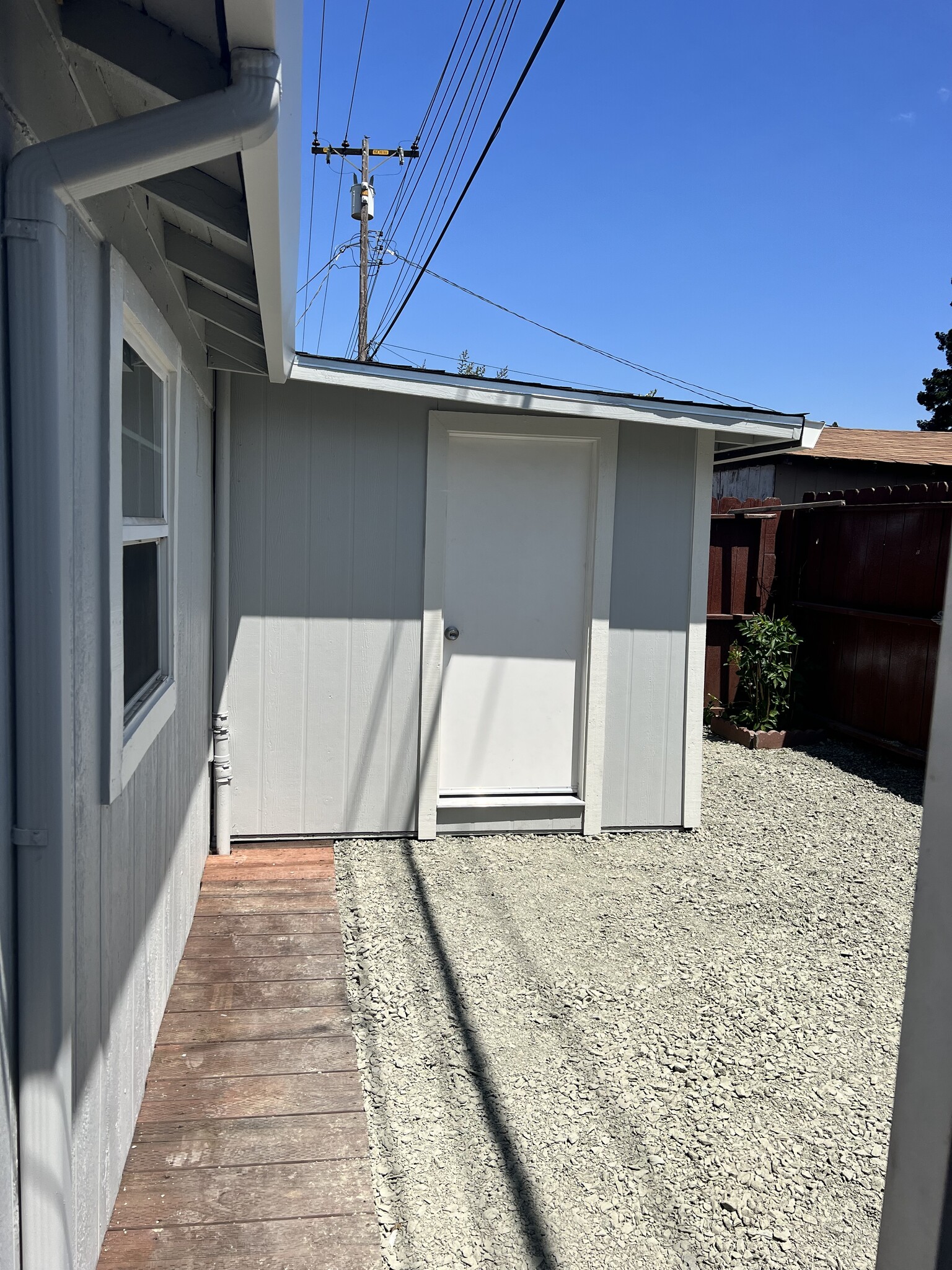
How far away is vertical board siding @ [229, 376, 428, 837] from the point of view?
4109 mm

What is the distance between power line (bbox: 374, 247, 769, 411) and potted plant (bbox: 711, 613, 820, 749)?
1.84 metres

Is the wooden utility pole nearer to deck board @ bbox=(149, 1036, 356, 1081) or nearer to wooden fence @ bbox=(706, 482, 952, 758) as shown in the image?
wooden fence @ bbox=(706, 482, 952, 758)

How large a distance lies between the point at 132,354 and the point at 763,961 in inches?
119

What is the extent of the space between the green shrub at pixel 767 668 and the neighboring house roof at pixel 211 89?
5488 millimetres

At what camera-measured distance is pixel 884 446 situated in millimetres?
9844

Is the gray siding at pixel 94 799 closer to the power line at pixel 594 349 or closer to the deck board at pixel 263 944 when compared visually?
the deck board at pixel 263 944

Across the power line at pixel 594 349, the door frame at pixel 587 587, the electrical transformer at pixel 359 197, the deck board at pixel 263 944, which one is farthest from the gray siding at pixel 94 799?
the electrical transformer at pixel 359 197

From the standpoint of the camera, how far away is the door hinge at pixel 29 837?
1231 mm

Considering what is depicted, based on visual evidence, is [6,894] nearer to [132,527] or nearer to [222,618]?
[132,527]

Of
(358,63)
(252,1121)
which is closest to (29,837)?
(252,1121)

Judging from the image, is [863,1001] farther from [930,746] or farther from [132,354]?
[132,354]

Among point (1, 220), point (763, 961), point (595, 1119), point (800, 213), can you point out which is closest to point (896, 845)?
point (763, 961)

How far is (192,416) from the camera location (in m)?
3.17

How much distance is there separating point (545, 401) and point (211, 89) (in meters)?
2.93
